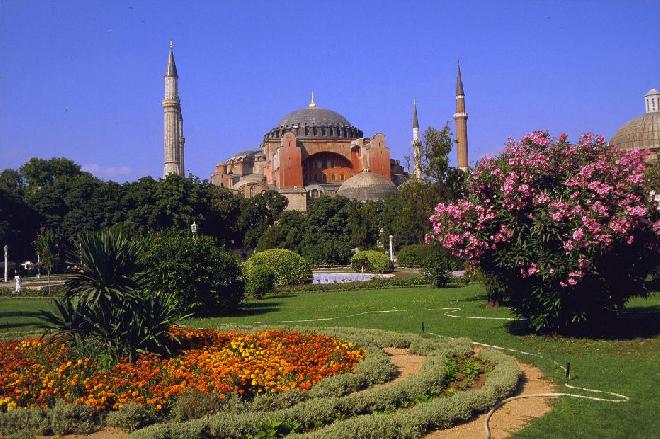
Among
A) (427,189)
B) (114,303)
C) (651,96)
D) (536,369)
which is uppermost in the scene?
(651,96)

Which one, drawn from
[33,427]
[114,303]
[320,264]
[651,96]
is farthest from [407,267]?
[651,96]

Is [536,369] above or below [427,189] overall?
below

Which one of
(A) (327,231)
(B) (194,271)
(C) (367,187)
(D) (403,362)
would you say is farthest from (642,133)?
(D) (403,362)

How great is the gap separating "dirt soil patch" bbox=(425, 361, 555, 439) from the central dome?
7127cm

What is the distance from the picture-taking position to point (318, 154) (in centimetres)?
7306

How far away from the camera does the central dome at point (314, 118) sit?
78.4 metres

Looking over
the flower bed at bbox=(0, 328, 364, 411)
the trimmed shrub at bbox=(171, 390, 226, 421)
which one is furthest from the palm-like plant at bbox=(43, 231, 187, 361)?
the trimmed shrub at bbox=(171, 390, 226, 421)

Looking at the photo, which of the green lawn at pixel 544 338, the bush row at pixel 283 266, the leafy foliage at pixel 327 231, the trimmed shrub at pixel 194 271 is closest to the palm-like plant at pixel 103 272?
the green lawn at pixel 544 338

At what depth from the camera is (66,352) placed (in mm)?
7902

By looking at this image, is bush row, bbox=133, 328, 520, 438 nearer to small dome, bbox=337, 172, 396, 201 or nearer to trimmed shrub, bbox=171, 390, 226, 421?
trimmed shrub, bbox=171, 390, 226, 421

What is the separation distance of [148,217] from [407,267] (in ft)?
58.0

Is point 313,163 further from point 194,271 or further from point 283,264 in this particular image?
point 194,271

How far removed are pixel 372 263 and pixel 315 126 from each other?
47.2m

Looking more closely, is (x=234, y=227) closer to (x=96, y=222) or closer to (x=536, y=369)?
(x=96, y=222)
